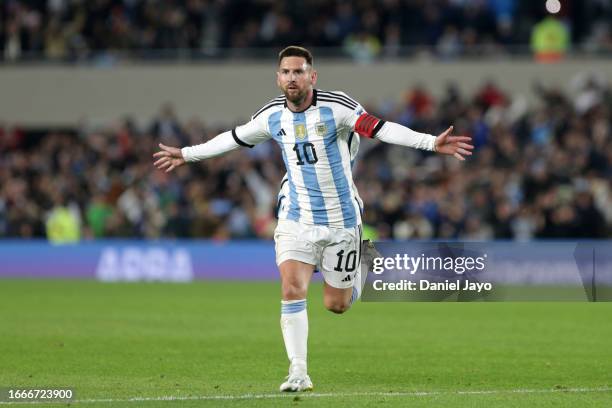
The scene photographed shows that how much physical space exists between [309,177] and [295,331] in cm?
118

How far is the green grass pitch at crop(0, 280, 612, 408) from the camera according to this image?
9.52 metres

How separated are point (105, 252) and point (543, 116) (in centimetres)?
844

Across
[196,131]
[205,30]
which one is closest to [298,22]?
[205,30]

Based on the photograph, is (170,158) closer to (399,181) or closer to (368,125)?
(368,125)

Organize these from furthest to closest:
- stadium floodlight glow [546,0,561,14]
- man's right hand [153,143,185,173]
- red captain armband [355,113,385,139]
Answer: stadium floodlight glow [546,0,561,14], man's right hand [153,143,185,173], red captain armband [355,113,385,139]

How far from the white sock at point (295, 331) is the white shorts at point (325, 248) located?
0.37m

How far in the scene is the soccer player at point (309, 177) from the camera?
990cm

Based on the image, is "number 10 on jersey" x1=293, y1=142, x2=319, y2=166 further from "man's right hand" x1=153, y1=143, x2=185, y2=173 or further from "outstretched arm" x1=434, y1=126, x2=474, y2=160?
"outstretched arm" x1=434, y1=126, x2=474, y2=160

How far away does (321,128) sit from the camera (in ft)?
33.0

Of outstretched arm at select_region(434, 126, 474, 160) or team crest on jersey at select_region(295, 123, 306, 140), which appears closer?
outstretched arm at select_region(434, 126, 474, 160)

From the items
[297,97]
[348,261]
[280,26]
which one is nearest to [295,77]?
[297,97]

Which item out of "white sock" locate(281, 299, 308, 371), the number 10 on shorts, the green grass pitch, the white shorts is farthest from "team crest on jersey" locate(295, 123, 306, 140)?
the green grass pitch

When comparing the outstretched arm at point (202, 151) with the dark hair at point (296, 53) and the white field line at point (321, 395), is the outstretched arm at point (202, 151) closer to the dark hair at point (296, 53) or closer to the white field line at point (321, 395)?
the dark hair at point (296, 53)

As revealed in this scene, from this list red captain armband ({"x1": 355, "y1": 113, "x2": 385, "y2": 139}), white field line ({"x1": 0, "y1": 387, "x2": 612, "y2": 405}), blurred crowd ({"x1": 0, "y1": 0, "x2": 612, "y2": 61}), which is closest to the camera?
white field line ({"x1": 0, "y1": 387, "x2": 612, "y2": 405})
